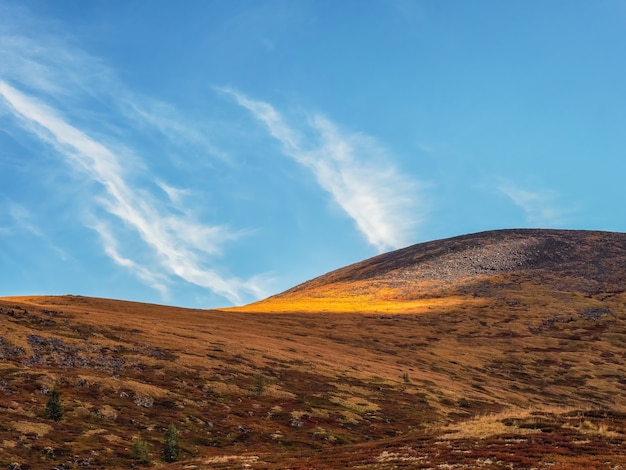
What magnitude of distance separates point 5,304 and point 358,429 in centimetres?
5930

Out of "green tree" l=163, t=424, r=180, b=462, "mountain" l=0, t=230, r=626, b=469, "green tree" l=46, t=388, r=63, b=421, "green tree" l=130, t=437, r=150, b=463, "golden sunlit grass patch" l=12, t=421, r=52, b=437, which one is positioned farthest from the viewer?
"green tree" l=46, t=388, r=63, b=421

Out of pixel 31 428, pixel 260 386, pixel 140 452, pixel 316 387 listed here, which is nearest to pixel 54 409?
pixel 31 428

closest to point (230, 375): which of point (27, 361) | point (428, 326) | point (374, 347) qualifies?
point (27, 361)

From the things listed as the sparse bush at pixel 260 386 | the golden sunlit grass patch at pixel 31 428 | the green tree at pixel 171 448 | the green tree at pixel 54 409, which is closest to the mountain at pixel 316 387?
the golden sunlit grass patch at pixel 31 428

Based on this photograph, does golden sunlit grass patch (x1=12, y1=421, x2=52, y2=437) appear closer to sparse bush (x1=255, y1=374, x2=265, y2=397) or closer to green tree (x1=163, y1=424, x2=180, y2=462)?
green tree (x1=163, y1=424, x2=180, y2=462)

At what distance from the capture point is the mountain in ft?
117

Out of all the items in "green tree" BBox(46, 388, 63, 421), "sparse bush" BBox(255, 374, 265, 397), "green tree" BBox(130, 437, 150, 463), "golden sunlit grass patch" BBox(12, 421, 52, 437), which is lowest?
"green tree" BBox(130, 437, 150, 463)

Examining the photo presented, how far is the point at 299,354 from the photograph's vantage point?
89750 millimetres

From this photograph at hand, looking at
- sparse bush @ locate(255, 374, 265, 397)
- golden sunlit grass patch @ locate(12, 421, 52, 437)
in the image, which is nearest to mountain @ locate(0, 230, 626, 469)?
golden sunlit grass patch @ locate(12, 421, 52, 437)

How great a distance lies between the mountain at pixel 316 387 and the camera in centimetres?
3562

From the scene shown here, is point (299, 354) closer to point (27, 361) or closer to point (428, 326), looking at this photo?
point (27, 361)

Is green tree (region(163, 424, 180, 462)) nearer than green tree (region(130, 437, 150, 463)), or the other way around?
green tree (region(130, 437, 150, 463))

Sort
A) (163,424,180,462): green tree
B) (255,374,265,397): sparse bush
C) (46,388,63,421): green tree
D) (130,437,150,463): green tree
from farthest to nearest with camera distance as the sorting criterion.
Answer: (255,374,265,397): sparse bush → (46,388,63,421): green tree → (163,424,180,462): green tree → (130,437,150,463): green tree

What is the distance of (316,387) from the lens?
69375 mm
